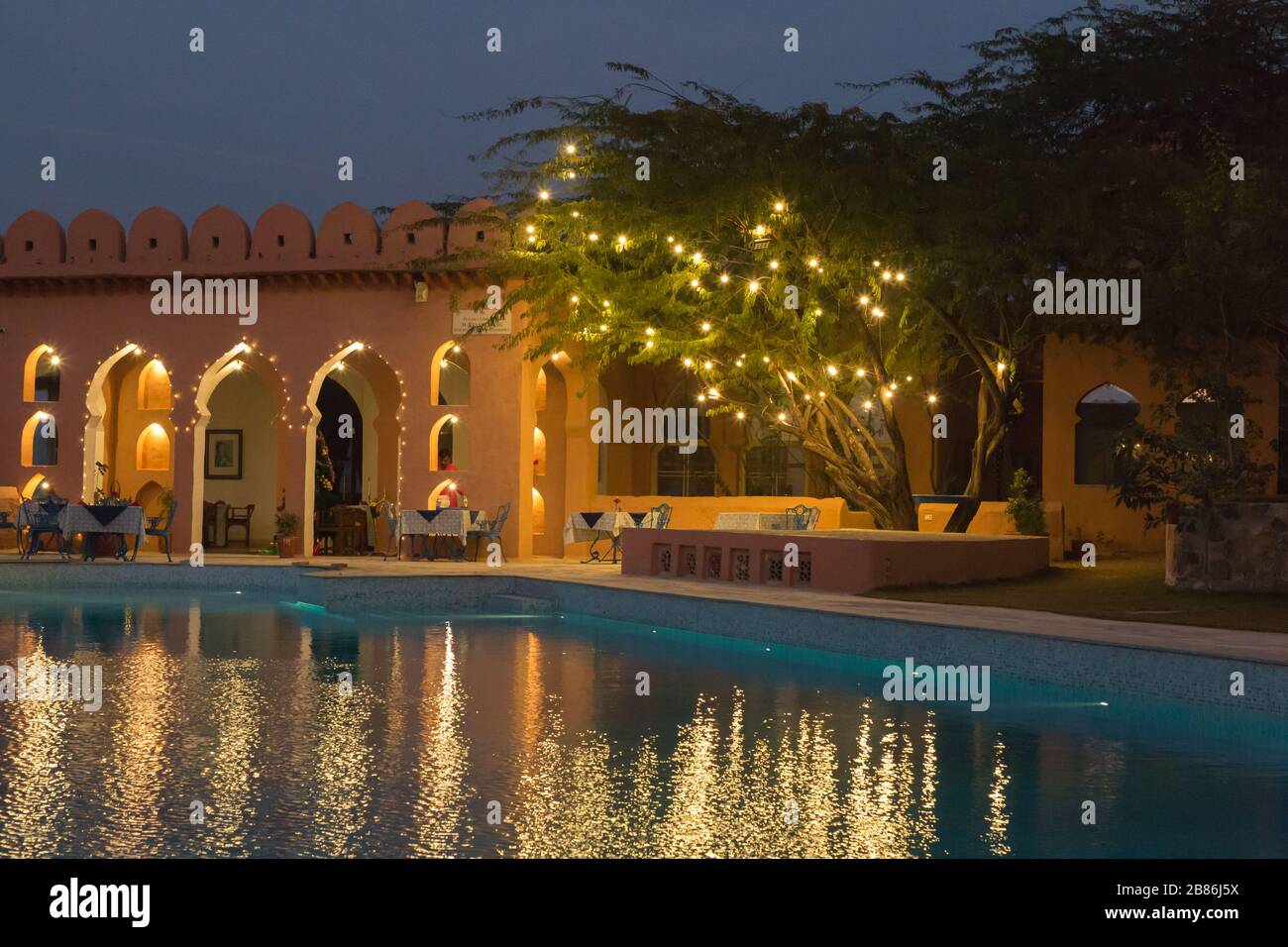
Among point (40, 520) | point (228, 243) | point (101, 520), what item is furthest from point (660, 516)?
point (40, 520)

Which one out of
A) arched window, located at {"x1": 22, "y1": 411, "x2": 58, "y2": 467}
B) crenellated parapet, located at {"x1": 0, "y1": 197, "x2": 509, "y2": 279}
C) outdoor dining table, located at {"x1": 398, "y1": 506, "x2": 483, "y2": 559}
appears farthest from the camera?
arched window, located at {"x1": 22, "y1": 411, "x2": 58, "y2": 467}

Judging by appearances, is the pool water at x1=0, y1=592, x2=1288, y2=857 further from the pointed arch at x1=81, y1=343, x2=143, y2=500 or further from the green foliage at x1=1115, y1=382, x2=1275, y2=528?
the pointed arch at x1=81, y1=343, x2=143, y2=500

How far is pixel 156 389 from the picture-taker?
22.6m

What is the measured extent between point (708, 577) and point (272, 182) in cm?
3472

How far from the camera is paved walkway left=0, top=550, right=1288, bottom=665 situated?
8.98 meters

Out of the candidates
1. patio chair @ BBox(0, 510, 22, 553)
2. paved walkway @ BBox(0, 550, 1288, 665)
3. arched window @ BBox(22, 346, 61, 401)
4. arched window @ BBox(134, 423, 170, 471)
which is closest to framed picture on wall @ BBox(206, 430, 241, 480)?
arched window @ BBox(134, 423, 170, 471)

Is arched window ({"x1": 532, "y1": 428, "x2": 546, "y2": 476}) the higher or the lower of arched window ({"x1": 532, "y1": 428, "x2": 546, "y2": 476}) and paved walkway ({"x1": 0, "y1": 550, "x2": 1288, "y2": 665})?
the higher

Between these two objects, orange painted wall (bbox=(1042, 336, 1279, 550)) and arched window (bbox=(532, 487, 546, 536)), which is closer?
orange painted wall (bbox=(1042, 336, 1279, 550))

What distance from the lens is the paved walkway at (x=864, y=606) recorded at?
8.98m

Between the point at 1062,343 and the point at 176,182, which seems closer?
the point at 1062,343

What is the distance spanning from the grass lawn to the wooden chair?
42.9 feet

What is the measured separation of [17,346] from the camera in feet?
66.1
